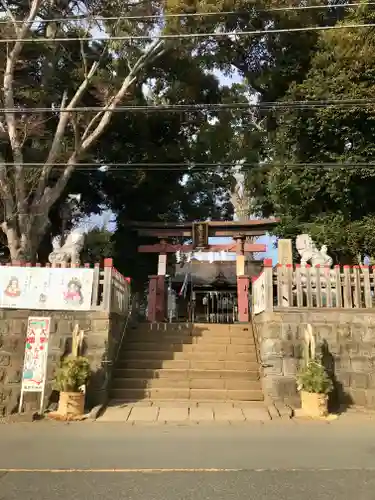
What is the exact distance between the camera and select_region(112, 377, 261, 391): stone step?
10008 mm

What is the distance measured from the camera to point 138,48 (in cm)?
1716

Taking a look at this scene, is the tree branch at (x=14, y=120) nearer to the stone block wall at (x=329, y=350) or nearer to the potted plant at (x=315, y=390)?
the stone block wall at (x=329, y=350)

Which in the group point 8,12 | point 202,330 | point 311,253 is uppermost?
point 8,12

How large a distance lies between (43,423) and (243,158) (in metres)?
13.6

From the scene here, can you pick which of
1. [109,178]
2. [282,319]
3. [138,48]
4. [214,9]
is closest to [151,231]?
[109,178]

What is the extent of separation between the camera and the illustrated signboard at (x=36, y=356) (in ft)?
28.5

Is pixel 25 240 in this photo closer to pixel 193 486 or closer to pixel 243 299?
pixel 243 299

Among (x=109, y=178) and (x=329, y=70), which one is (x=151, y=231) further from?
(x=329, y=70)

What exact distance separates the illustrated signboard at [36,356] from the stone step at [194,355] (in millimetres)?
2545

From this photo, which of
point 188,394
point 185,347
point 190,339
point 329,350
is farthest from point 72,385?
point 329,350

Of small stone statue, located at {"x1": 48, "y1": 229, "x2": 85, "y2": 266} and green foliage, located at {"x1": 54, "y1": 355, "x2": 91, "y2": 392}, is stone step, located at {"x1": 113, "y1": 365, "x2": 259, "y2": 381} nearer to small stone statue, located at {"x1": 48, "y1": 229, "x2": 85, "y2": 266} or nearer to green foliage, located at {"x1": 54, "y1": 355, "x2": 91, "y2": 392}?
green foliage, located at {"x1": 54, "y1": 355, "x2": 91, "y2": 392}

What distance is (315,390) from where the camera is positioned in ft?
27.8

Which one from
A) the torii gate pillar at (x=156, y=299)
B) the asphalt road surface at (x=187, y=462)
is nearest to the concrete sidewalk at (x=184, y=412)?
the asphalt road surface at (x=187, y=462)

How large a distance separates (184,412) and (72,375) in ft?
7.34
